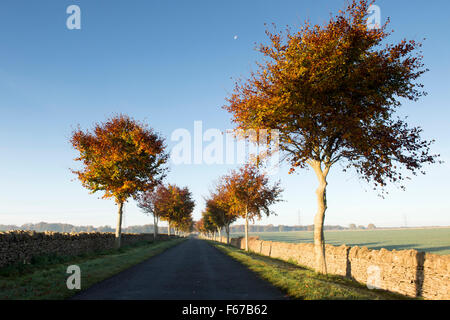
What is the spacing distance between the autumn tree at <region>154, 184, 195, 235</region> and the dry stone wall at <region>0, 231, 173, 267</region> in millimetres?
31808

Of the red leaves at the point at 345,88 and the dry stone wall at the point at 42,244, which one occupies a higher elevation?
the red leaves at the point at 345,88

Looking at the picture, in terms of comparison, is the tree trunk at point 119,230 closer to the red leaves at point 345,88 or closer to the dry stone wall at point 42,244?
the dry stone wall at point 42,244

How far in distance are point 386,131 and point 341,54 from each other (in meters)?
3.74

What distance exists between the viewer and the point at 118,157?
87.3 feet

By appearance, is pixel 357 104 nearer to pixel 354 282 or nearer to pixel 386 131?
pixel 386 131

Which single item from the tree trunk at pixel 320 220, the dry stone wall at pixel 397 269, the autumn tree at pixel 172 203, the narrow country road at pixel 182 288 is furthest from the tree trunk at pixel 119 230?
the autumn tree at pixel 172 203

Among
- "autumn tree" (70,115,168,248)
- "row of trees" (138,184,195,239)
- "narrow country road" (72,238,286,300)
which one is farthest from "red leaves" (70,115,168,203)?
"row of trees" (138,184,195,239)

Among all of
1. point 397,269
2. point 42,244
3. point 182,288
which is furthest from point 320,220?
point 42,244

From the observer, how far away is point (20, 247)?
15.3 m

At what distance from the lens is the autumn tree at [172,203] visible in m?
60.0

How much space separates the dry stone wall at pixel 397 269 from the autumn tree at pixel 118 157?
727 inches

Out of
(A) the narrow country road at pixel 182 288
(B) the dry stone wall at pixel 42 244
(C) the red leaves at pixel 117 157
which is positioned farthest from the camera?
(C) the red leaves at pixel 117 157

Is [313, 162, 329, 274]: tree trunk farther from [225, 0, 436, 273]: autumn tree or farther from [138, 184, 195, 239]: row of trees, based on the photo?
[138, 184, 195, 239]: row of trees

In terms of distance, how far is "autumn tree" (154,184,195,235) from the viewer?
60000mm
